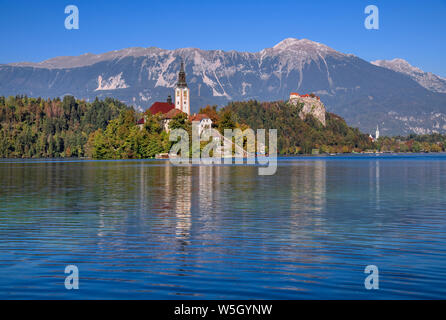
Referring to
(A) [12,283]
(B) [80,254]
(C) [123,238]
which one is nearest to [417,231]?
(C) [123,238]

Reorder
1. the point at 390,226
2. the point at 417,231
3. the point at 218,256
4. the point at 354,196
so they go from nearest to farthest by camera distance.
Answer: the point at 218,256
the point at 417,231
the point at 390,226
the point at 354,196

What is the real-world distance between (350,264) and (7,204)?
3476 cm

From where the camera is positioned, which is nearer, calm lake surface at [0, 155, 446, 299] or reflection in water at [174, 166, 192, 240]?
calm lake surface at [0, 155, 446, 299]

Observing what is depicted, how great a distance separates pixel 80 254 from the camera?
79.7 feet

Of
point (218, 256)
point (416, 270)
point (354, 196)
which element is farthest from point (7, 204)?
point (416, 270)

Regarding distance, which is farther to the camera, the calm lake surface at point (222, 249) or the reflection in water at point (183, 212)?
the reflection in water at point (183, 212)

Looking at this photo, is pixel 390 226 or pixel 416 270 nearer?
pixel 416 270

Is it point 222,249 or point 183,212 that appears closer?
point 222,249

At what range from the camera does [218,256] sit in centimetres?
2394

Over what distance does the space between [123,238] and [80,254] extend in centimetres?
479

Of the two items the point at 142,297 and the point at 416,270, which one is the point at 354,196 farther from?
the point at 142,297
